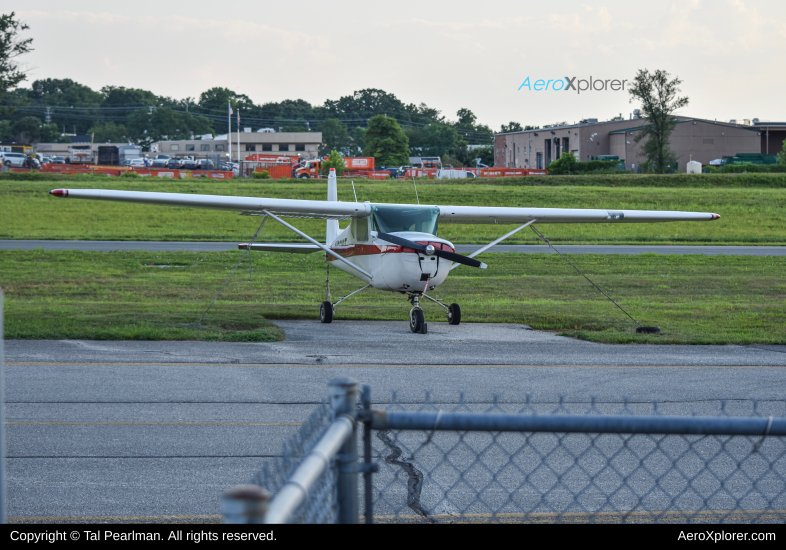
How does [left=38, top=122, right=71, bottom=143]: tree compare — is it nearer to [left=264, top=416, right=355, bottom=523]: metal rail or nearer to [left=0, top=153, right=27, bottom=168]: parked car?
[left=0, top=153, right=27, bottom=168]: parked car

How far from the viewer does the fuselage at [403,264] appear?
1435cm

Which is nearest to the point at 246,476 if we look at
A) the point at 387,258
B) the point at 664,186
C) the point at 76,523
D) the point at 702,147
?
the point at 76,523

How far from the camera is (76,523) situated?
5.04m

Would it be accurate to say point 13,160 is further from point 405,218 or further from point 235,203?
point 405,218

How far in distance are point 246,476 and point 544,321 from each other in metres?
10.4

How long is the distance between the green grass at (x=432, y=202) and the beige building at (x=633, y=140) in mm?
19209

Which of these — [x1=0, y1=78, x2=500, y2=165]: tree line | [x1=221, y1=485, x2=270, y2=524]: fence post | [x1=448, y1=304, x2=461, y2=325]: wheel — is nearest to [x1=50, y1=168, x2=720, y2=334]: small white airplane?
[x1=448, y1=304, x2=461, y2=325]: wheel

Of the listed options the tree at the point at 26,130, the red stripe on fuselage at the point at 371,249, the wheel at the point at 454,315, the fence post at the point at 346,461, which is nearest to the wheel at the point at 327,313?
the red stripe on fuselage at the point at 371,249

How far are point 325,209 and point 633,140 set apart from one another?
6533cm

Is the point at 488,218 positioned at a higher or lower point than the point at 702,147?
lower

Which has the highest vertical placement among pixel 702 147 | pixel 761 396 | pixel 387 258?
pixel 702 147

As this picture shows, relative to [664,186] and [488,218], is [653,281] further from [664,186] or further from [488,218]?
[664,186]

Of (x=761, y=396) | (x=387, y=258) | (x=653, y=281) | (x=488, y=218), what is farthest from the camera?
(x=653, y=281)

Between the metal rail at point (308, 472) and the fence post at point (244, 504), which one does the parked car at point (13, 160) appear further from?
the fence post at point (244, 504)
